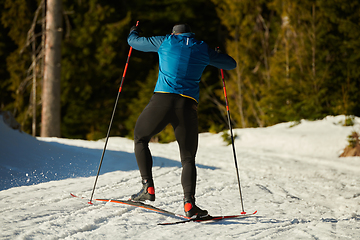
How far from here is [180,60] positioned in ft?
10.2

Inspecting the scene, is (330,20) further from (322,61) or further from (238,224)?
(238,224)

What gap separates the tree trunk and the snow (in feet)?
12.3

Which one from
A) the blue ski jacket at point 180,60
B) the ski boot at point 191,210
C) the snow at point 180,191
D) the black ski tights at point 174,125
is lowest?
A: the snow at point 180,191

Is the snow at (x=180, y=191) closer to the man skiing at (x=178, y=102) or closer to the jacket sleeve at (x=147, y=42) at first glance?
the man skiing at (x=178, y=102)

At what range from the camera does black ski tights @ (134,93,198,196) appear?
309cm

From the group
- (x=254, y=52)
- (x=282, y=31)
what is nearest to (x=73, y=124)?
(x=254, y=52)

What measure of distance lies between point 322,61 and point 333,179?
16.9 feet

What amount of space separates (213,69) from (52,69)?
959cm

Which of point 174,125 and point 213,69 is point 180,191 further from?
point 213,69

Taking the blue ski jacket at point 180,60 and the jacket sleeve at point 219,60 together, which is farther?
the jacket sleeve at point 219,60

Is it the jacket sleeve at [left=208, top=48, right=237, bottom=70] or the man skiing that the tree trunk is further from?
the jacket sleeve at [left=208, top=48, right=237, bottom=70]

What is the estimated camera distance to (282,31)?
10.8 metres

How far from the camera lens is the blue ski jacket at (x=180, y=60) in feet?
10.1

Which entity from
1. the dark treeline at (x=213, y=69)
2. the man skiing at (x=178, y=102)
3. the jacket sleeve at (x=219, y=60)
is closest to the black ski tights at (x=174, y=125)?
the man skiing at (x=178, y=102)
